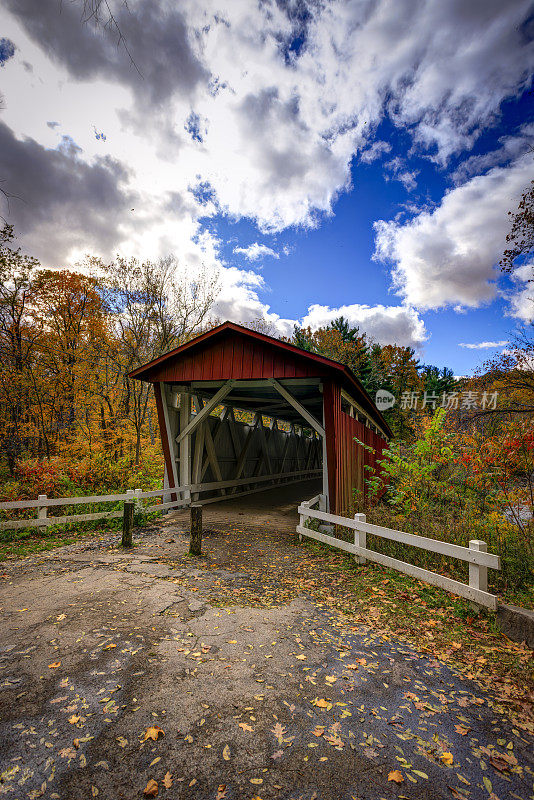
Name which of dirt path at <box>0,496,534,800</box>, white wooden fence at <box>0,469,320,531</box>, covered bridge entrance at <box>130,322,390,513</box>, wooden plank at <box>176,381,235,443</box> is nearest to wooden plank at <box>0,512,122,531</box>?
white wooden fence at <box>0,469,320,531</box>

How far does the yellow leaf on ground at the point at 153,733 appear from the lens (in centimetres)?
246

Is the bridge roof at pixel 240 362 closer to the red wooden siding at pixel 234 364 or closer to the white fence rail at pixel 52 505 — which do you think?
the red wooden siding at pixel 234 364

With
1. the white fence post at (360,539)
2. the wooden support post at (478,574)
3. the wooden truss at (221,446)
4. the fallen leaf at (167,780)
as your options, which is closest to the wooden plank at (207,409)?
the wooden truss at (221,446)

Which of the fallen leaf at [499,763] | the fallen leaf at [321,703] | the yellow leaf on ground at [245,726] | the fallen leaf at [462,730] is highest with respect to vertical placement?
the yellow leaf on ground at [245,726]

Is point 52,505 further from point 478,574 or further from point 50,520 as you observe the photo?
point 478,574

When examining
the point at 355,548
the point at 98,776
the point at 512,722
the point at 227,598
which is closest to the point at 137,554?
the point at 227,598

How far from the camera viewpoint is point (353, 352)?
3284 cm

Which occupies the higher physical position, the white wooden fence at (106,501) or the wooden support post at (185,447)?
the wooden support post at (185,447)

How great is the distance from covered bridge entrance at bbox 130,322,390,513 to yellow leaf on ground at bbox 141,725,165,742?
631 centimetres

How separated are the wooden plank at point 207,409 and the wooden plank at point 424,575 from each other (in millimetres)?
4364

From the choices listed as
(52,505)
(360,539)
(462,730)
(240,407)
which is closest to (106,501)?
(52,505)

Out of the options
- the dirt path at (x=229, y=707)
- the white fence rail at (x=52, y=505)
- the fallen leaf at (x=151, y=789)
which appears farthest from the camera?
the white fence rail at (x=52, y=505)

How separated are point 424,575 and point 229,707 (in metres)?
3.21

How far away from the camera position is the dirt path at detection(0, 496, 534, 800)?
7.14 feet
